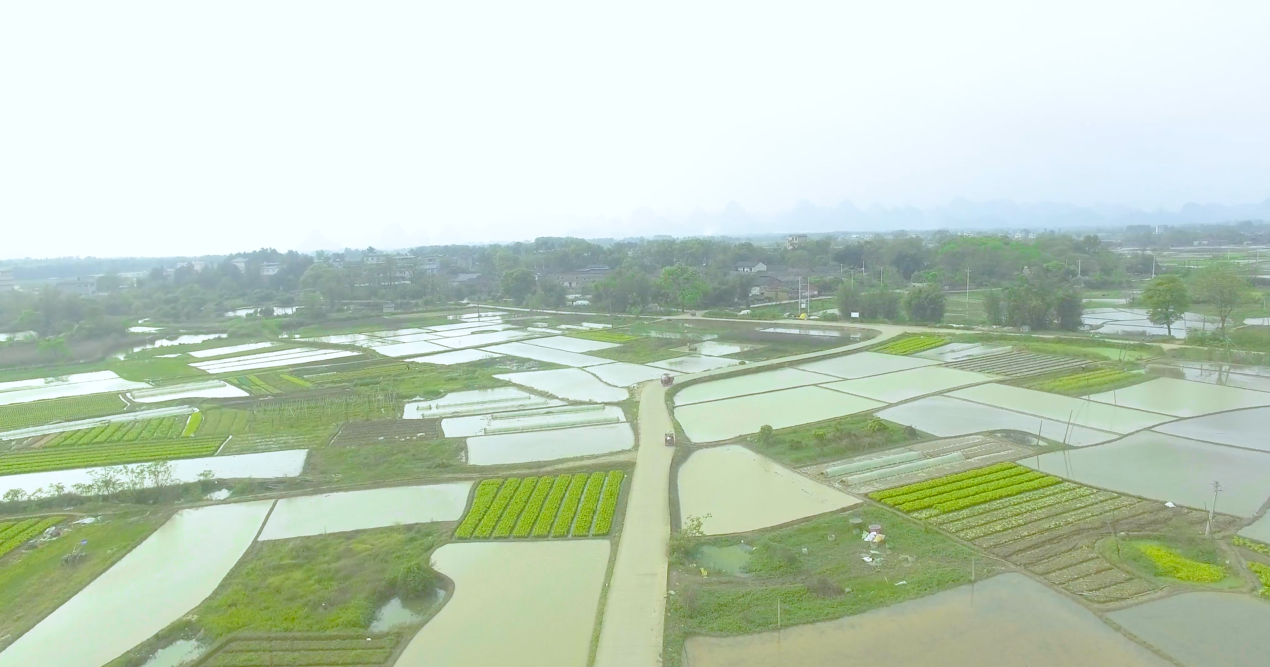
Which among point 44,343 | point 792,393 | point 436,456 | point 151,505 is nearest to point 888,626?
point 436,456

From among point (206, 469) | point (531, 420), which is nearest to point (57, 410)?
point (206, 469)

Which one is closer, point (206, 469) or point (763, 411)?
point (206, 469)

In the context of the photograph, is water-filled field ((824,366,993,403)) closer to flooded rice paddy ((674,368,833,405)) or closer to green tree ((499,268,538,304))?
flooded rice paddy ((674,368,833,405))

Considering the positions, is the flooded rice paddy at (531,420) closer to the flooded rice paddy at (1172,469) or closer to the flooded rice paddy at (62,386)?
the flooded rice paddy at (1172,469)

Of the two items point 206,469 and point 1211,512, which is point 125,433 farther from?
point 1211,512

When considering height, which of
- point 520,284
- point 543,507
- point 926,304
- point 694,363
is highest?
point 520,284

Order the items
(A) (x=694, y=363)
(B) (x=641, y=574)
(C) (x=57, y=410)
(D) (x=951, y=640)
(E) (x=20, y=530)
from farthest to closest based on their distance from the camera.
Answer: (A) (x=694, y=363)
(C) (x=57, y=410)
(E) (x=20, y=530)
(B) (x=641, y=574)
(D) (x=951, y=640)
